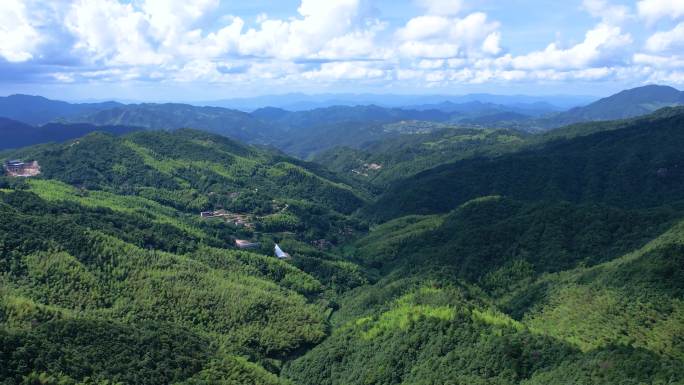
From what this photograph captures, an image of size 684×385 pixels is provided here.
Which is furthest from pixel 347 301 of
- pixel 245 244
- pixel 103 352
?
pixel 103 352

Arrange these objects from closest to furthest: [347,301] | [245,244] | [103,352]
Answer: [103,352] → [347,301] → [245,244]

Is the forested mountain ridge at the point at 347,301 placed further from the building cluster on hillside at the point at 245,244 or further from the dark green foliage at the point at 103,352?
the building cluster on hillside at the point at 245,244

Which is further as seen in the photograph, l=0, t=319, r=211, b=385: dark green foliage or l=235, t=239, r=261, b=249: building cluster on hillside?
l=235, t=239, r=261, b=249: building cluster on hillside

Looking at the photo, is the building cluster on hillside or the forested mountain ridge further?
the building cluster on hillside

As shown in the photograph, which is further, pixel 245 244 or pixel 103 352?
pixel 245 244

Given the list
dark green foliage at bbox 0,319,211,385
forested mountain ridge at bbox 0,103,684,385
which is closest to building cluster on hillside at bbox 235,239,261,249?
forested mountain ridge at bbox 0,103,684,385

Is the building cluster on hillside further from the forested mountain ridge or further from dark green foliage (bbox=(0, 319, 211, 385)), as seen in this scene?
dark green foliage (bbox=(0, 319, 211, 385))

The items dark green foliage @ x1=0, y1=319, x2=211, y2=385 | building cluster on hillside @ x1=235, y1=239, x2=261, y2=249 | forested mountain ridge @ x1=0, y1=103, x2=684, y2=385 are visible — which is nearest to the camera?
dark green foliage @ x1=0, y1=319, x2=211, y2=385

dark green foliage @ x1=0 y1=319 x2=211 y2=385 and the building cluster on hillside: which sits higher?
dark green foliage @ x1=0 y1=319 x2=211 y2=385

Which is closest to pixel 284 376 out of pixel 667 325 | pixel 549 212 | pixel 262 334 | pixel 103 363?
pixel 262 334

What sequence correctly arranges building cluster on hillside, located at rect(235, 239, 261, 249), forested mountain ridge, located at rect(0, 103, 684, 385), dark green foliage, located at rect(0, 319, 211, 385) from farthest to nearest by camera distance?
building cluster on hillside, located at rect(235, 239, 261, 249), forested mountain ridge, located at rect(0, 103, 684, 385), dark green foliage, located at rect(0, 319, 211, 385)

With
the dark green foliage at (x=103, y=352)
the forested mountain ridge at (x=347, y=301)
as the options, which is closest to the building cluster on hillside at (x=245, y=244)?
the forested mountain ridge at (x=347, y=301)

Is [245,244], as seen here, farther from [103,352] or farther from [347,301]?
[103,352]
